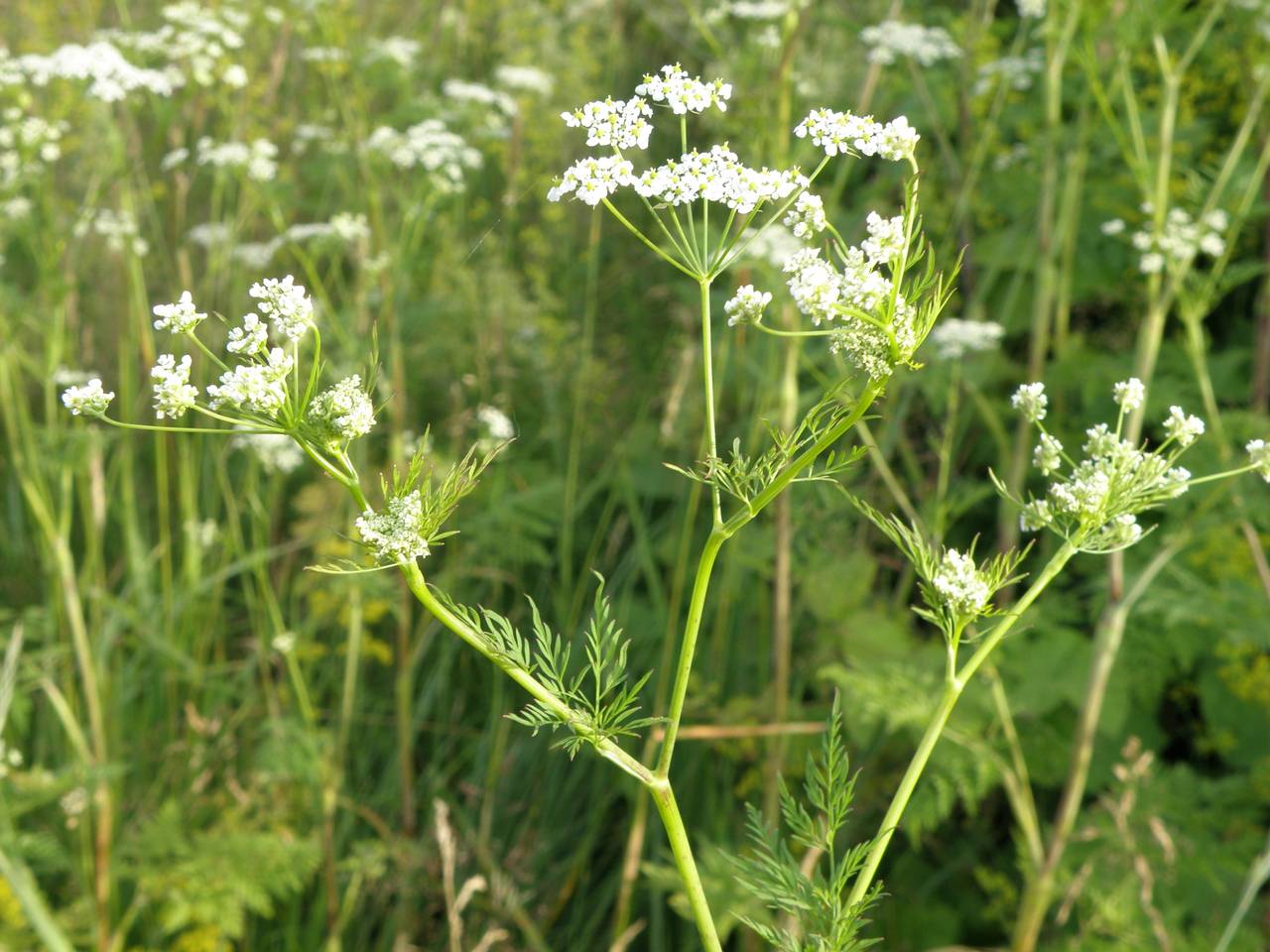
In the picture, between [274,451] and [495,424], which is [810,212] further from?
[274,451]

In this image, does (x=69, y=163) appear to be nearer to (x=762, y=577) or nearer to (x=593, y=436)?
(x=593, y=436)

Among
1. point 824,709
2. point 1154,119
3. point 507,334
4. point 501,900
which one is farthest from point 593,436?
point 1154,119

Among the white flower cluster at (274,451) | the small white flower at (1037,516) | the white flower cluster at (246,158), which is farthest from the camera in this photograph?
the white flower cluster at (246,158)

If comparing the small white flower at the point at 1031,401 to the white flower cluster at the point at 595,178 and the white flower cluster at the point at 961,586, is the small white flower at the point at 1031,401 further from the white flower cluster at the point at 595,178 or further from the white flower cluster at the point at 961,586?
the white flower cluster at the point at 595,178

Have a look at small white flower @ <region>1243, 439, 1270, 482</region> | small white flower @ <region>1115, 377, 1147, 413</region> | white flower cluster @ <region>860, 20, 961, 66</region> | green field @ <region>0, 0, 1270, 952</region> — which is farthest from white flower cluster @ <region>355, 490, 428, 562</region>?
white flower cluster @ <region>860, 20, 961, 66</region>

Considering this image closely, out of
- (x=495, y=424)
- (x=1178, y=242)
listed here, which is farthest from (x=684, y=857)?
(x=1178, y=242)

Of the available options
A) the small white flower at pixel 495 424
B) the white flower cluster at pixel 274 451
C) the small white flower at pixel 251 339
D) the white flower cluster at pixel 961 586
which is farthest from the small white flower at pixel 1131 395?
the white flower cluster at pixel 274 451
